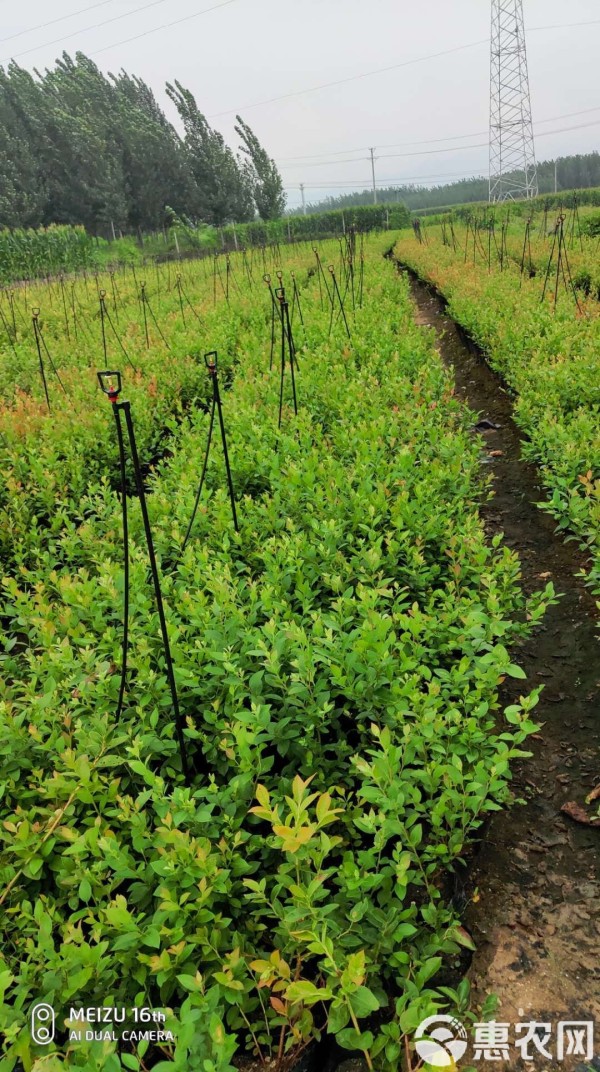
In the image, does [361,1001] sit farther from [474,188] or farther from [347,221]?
[474,188]

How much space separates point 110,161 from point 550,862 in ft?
160

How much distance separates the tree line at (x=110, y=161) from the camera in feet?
128

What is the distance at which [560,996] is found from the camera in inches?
70.7

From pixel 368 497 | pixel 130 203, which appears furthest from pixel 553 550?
pixel 130 203

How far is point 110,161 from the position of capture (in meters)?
40.5

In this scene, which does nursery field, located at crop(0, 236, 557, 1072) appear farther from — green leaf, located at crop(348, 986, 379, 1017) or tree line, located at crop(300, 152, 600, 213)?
tree line, located at crop(300, 152, 600, 213)

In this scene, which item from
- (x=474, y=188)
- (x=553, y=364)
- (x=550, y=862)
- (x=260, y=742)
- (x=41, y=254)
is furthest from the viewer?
(x=474, y=188)

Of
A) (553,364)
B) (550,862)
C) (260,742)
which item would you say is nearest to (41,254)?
(553,364)

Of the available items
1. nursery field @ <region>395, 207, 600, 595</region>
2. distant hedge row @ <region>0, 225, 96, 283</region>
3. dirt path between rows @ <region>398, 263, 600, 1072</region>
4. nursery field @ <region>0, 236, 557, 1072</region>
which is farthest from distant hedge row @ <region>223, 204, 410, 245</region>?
dirt path between rows @ <region>398, 263, 600, 1072</region>

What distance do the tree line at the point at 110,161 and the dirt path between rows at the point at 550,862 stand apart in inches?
1648

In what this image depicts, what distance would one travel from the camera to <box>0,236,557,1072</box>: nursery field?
1456mm

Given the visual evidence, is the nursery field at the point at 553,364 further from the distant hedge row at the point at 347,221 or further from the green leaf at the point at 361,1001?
the distant hedge row at the point at 347,221

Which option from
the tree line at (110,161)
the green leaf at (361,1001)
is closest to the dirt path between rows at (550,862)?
the green leaf at (361,1001)

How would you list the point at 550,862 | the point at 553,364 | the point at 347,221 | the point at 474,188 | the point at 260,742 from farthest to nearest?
1. the point at 474,188
2. the point at 347,221
3. the point at 553,364
4. the point at 550,862
5. the point at 260,742
